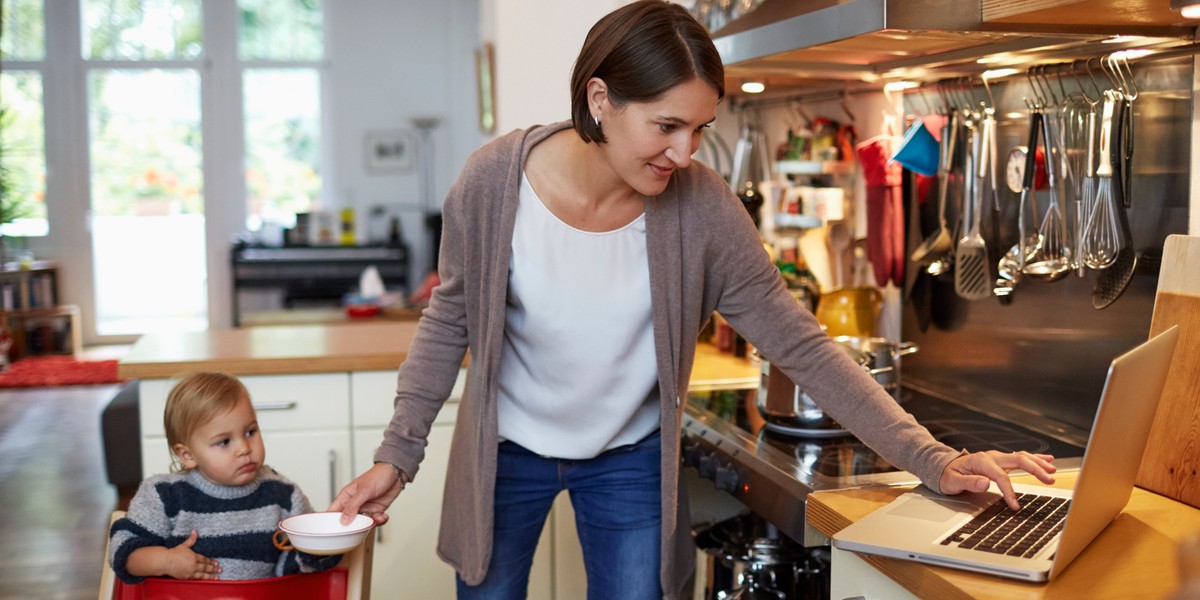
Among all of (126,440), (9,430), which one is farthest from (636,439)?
(9,430)

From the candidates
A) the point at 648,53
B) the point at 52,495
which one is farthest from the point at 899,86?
the point at 52,495

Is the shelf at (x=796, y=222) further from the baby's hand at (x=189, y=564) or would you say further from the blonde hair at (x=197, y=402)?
the baby's hand at (x=189, y=564)

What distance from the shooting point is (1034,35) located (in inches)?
63.1

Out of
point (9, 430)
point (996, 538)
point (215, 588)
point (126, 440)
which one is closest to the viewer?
point (996, 538)

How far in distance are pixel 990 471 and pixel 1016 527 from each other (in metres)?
0.10

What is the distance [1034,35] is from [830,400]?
23.4 inches

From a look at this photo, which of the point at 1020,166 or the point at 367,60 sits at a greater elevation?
the point at 367,60

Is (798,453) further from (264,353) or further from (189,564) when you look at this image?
(264,353)

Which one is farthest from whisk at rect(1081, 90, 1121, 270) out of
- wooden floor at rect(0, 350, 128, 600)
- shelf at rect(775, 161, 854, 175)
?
wooden floor at rect(0, 350, 128, 600)

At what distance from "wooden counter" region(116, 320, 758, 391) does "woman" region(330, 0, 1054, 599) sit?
74cm

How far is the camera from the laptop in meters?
1.13

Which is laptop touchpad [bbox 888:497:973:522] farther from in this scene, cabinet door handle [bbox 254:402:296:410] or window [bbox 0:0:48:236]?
window [bbox 0:0:48:236]

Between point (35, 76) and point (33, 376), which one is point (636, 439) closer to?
point (33, 376)

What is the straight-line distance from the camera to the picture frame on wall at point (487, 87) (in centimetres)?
487
